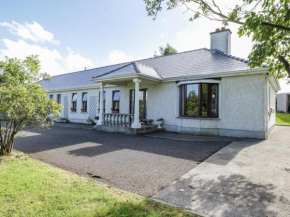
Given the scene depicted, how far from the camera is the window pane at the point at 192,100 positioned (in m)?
10.2

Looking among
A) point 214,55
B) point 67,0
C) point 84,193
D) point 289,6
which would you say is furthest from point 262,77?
point 67,0

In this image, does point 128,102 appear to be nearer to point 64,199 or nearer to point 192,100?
point 192,100

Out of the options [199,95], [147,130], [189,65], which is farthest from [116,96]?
[199,95]

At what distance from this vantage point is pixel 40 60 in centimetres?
588

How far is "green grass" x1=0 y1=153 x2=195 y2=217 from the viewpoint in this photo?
2492 mm

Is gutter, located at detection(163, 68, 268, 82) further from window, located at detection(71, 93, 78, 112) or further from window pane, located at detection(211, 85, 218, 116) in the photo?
window, located at detection(71, 93, 78, 112)

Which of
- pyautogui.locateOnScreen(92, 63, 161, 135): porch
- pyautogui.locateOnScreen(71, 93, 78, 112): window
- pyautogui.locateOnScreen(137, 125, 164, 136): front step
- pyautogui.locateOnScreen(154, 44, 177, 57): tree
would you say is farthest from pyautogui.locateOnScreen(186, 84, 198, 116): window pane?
pyautogui.locateOnScreen(154, 44, 177, 57): tree

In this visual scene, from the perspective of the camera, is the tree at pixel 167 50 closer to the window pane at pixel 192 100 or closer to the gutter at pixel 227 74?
the gutter at pixel 227 74

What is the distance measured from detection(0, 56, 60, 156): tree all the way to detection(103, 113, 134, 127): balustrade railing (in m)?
5.58

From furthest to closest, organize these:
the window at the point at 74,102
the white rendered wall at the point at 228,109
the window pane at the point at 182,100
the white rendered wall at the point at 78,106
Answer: the window at the point at 74,102
the white rendered wall at the point at 78,106
the window pane at the point at 182,100
the white rendered wall at the point at 228,109

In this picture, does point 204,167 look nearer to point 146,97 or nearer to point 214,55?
point 146,97

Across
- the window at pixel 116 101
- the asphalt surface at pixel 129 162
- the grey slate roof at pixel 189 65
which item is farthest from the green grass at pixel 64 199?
the window at pixel 116 101

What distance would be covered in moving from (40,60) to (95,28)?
700 cm

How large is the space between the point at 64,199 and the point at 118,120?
8714mm
